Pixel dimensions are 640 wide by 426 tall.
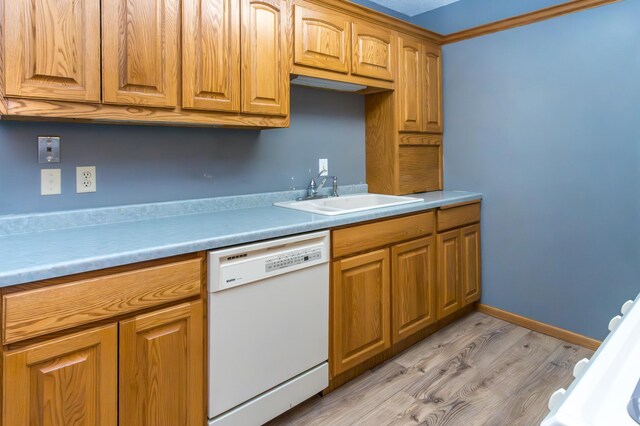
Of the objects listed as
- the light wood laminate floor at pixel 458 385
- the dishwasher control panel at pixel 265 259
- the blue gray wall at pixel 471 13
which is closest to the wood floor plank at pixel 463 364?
the light wood laminate floor at pixel 458 385

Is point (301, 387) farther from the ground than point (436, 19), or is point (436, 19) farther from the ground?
point (436, 19)

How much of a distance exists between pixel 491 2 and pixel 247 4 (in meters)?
1.98

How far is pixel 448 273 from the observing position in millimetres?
2637

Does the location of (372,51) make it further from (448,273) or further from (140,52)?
(448,273)

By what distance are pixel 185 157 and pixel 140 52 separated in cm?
58

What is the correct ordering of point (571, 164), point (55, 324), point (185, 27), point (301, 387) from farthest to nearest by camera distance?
point (571, 164) < point (301, 387) < point (185, 27) < point (55, 324)

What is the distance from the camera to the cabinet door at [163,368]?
4.19 feet

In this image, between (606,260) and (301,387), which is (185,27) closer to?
(301,387)

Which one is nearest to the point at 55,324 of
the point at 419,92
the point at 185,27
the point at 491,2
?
the point at 185,27

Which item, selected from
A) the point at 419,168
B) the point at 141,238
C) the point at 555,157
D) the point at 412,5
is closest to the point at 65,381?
the point at 141,238

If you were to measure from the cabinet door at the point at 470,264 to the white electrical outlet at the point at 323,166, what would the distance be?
1.04 metres

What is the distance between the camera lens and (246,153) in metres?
2.22

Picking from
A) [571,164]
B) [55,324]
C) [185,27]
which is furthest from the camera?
[571,164]

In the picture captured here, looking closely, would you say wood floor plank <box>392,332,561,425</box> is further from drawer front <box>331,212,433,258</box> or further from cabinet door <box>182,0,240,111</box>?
cabinet door <box>182,0,240,111</box>
